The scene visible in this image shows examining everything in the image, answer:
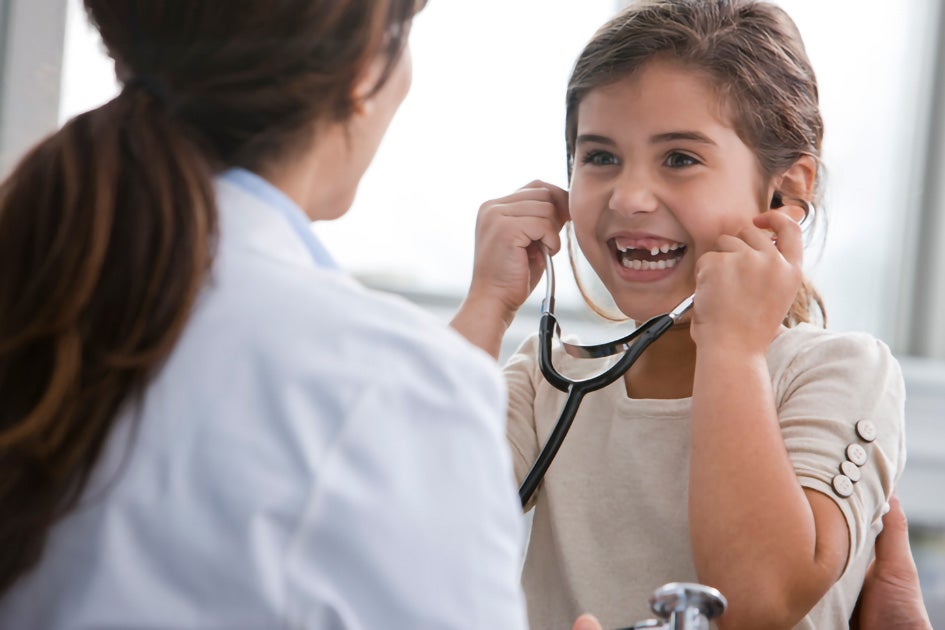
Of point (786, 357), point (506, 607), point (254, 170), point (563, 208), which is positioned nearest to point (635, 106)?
point (563, 208)

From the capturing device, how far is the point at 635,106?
122 cm

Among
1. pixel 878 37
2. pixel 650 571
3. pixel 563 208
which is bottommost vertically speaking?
pixel 650 571

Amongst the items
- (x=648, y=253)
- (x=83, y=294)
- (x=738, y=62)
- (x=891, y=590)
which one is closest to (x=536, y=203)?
(x=648, y=253)

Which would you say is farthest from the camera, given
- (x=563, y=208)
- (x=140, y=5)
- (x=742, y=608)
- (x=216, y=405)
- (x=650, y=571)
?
(x=563, y=208)

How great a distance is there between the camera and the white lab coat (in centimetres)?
55

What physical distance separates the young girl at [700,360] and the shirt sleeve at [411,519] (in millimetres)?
472

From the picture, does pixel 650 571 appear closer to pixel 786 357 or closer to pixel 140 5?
pixel 786 357

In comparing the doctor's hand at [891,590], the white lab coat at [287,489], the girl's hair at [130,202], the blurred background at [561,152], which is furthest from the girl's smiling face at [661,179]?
the blurred background at [561,152]

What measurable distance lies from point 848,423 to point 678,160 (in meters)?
0.34

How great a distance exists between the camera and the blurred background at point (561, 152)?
222cm

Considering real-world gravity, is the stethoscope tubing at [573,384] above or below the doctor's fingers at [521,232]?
below

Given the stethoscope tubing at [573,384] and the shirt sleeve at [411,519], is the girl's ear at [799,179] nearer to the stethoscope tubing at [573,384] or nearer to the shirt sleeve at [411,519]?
the stethoscope tubing at [573,384]

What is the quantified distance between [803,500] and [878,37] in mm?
1622

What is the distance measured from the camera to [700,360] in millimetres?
1080
